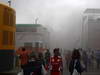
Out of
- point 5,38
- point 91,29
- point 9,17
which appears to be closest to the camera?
point 5,38

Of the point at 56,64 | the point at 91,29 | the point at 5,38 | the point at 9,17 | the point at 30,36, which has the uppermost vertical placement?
the point at 91,29

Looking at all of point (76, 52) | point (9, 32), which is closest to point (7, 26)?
point (9, 32)

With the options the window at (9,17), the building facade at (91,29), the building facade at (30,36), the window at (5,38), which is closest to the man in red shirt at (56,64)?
the window at (5,38)

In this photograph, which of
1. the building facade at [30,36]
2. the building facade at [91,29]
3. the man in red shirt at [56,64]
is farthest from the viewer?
the building facade at [91,29]

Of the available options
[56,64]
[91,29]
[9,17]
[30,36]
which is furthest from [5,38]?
[91,29]

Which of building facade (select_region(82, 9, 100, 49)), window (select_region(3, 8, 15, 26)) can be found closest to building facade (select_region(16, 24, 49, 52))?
building facade (select_region(82, 9, 100, 49))

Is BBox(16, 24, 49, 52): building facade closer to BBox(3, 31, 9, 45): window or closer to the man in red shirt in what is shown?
BBox(3, 31, 9, 45): window

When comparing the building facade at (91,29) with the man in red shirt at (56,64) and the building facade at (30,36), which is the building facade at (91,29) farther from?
the man in red shirt at (56,64)

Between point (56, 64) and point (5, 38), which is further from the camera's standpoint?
point (5, 38)

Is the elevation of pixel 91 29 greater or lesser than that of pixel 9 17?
greater

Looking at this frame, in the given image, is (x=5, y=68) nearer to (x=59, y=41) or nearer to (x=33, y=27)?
(x=33, y=27)

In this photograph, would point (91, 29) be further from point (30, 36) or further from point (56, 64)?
point (56, 64)

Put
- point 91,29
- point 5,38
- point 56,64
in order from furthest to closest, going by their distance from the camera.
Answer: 1. point 91,29
2. point 5,38
3. point 56,64

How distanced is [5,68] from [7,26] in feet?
5.93
